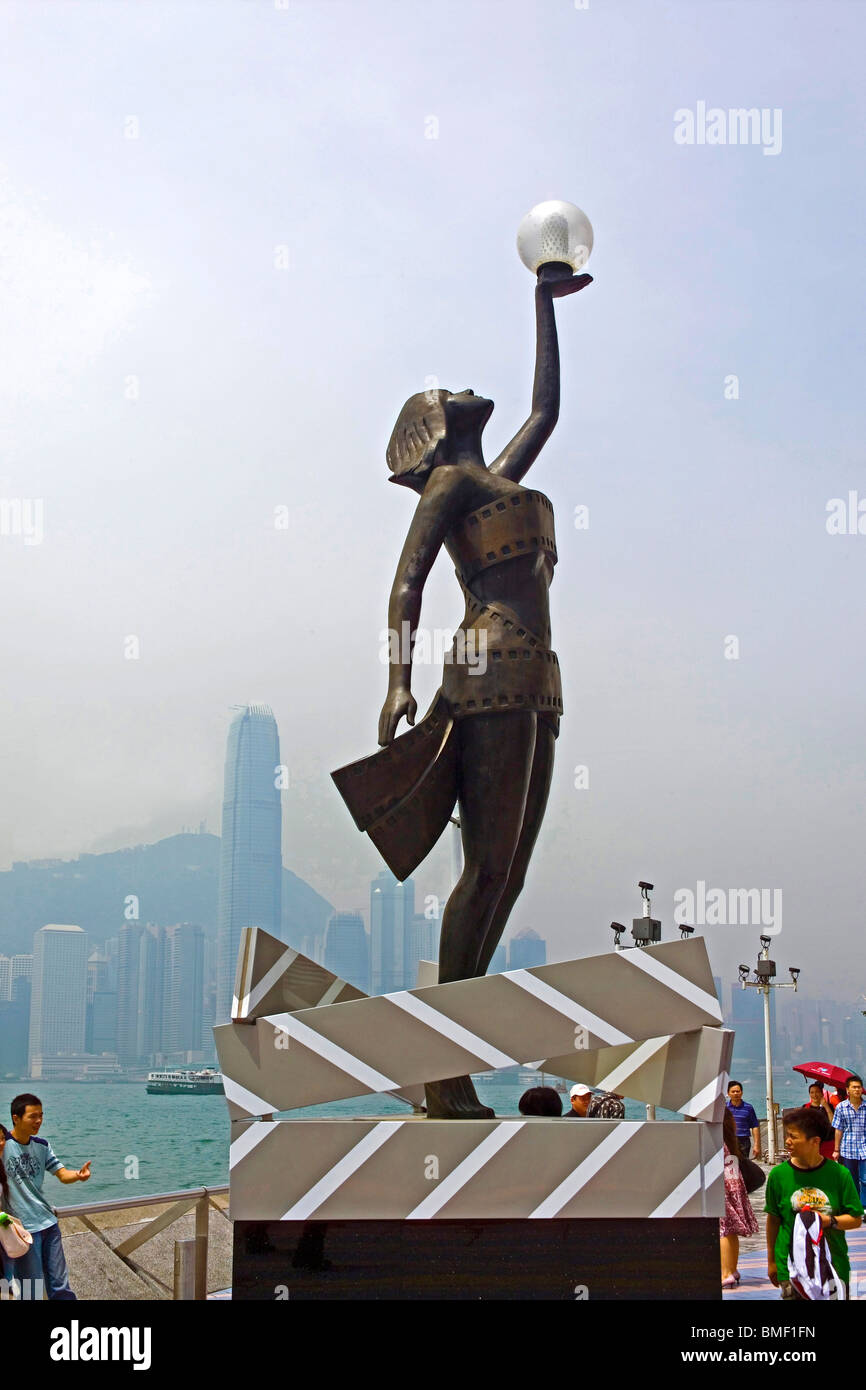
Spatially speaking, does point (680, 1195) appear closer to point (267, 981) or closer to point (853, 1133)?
point (267, 981)

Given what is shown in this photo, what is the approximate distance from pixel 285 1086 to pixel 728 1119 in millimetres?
3385

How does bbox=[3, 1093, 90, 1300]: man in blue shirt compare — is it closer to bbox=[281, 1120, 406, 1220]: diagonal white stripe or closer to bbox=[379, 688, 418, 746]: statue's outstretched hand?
bbox=[281, 1120, 406, 1220]: diagonal white stripe

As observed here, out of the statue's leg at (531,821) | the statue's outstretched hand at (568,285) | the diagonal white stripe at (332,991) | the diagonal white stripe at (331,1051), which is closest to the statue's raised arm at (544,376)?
the statue's outstretched hand at (568,285)

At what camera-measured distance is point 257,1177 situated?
541 cm

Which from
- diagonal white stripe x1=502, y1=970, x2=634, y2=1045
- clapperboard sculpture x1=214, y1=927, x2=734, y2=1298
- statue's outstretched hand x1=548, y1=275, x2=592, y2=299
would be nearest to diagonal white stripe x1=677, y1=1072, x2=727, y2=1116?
clapperboard sculpture x1=214, y1=927, x2=734, y2=1298

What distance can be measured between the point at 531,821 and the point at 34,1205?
320 centimetres

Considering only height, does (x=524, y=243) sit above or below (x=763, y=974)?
above

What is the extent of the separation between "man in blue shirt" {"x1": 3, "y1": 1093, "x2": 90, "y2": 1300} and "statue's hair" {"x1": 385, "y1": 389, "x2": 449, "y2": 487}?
12.6 ft

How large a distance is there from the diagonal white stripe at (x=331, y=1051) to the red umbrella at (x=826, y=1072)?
7.94 m
